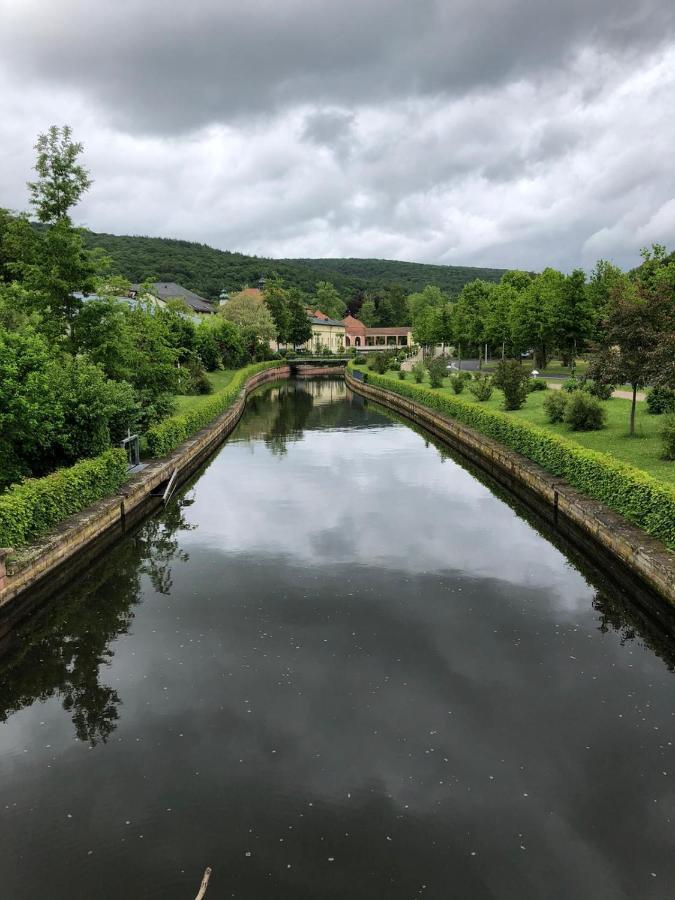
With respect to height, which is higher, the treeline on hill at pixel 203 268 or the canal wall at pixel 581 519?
the treeline on hill at pixel 203 268

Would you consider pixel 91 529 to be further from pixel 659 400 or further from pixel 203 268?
pixel 203 268

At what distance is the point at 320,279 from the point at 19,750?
16055 cm

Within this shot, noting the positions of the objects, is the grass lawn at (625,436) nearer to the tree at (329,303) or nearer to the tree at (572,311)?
the tree at (572,311)

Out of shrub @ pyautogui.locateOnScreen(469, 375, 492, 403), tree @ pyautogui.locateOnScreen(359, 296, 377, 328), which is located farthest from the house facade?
shrub @ pyautogui.locateOnScreen(469, 375, 492, 403)

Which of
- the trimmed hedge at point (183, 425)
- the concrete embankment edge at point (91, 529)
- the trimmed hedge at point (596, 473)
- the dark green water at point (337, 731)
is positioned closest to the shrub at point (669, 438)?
the trimmed hedge at point (596, 473)

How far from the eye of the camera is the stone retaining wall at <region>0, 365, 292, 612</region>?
33.5 ft

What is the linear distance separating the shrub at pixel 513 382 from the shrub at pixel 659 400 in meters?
5.58

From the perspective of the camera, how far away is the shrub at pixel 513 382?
89.0 ft

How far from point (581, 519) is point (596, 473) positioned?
108cm

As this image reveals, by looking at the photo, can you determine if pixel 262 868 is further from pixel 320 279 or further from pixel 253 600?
pixel 320 279

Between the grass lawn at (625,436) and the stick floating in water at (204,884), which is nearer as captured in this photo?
the stick floating in water at (204,884)

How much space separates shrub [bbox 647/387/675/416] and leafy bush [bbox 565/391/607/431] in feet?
8.57

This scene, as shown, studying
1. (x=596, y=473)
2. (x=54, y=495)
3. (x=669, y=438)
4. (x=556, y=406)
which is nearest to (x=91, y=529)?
(x=54, y=495)

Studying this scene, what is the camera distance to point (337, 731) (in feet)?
22.1
